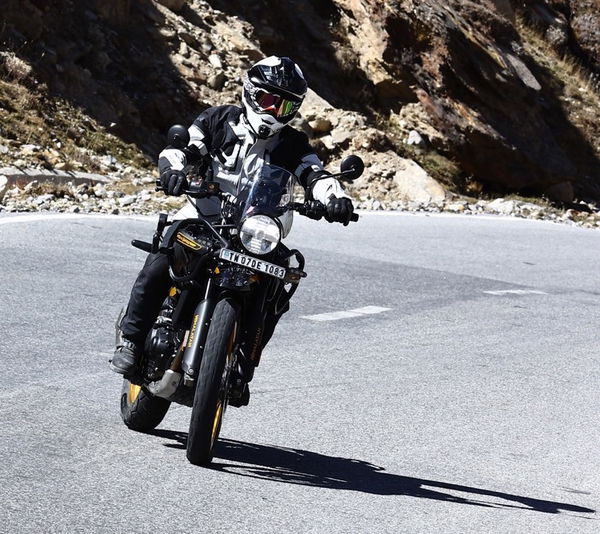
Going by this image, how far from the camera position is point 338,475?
5.77m

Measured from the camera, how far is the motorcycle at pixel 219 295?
209 inches

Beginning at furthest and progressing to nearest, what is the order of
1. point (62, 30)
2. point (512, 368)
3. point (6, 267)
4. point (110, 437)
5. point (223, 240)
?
1. point (62, 30)
2. point (6, 267)
3. point (512, 368)
4. point (110, 437)
5. point (223, 240)

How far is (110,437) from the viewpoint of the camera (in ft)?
19.1

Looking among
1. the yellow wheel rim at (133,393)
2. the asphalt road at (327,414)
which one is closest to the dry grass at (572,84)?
the asphalt road at (327,414)

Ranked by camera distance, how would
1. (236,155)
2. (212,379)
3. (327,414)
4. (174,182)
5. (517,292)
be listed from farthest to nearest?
(517,292) → (327,414) → (236,155) → (174,182) → (212,379)

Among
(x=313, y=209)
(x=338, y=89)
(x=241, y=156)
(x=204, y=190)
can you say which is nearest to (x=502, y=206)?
(x=338, y=89)

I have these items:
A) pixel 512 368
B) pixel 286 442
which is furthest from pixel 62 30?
pixel 286 442

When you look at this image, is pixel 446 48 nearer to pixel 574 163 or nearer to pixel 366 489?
pixel 574 163

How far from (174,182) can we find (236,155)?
0.53 meters

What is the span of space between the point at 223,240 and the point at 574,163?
29831mm

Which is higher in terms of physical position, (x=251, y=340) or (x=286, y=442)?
(x=251, y=340)

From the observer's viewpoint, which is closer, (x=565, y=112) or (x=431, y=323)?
(x=431, y=323)

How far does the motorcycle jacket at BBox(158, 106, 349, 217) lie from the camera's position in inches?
232

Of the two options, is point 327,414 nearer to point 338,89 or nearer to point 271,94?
point 271,94
